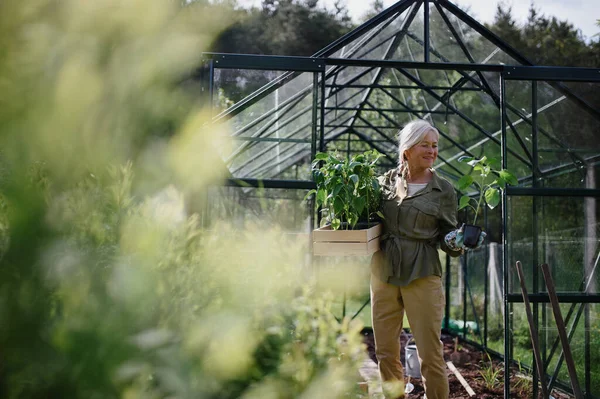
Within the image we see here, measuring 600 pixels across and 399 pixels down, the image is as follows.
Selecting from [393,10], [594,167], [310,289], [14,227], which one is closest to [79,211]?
[14,227]

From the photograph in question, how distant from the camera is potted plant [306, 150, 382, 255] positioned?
342 cm

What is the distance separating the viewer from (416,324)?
3.34 metres

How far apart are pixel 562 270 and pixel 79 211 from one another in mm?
4647

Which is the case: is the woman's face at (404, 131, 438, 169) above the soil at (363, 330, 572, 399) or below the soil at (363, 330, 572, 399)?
above

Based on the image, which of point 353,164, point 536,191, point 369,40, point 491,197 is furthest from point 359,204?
point 369,40

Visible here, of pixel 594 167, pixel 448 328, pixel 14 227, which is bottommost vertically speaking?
pixel 448 328

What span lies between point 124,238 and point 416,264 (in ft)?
9.13

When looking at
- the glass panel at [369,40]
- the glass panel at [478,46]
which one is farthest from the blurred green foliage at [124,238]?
the glass panel at [369,40]

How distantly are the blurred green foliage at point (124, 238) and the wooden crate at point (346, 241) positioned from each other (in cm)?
247

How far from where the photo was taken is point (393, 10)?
4824mm

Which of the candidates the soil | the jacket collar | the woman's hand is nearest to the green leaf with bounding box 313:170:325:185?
the jacket collar

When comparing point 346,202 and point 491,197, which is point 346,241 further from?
point 491,197

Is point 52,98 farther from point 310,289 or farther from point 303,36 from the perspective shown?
point 303,36

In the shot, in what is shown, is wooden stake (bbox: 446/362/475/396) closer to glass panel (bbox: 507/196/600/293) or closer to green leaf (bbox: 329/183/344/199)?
glass panel (bbox: 507/196/600/293)
